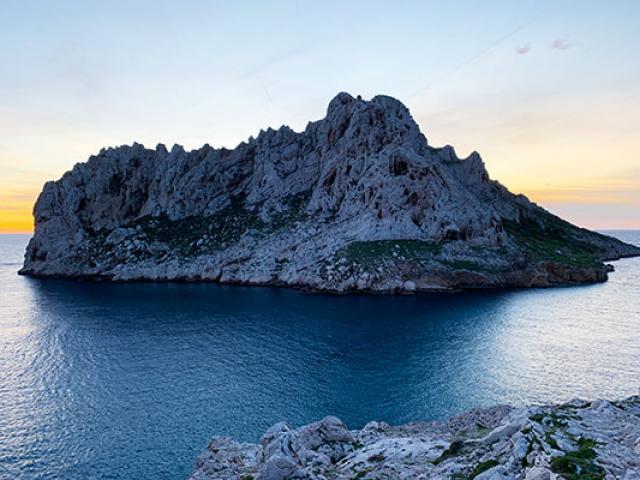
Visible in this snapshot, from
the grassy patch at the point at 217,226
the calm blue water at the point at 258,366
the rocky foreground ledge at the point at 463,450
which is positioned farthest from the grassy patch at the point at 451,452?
the grassy patch at the point at 217,226

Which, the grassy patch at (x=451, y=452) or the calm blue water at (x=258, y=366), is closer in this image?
the grassy patch at (x=451, y=452)

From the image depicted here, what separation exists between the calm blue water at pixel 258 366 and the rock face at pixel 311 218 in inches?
784

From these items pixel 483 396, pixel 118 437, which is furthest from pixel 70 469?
pixel 483 396

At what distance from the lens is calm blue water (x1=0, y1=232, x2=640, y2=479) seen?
45.3 metres

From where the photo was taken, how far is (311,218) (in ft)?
497

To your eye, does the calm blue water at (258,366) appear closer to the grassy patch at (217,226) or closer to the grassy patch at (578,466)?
the grassy patch at (578,466)

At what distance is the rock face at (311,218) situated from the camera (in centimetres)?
13338

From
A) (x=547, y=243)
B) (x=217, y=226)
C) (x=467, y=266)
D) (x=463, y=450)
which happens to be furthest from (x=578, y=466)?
(x=547, y=243)

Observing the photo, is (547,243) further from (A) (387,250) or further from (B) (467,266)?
(A) (387,250)

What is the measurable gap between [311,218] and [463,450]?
126232 mm

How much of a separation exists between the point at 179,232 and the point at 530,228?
466 feet

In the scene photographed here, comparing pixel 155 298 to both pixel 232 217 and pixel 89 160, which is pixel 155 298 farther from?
pixel 89 160

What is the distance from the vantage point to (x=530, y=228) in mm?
184750

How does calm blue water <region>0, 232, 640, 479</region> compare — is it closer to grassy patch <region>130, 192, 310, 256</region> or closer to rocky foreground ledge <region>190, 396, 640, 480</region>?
rocky foreground ledge <region>190, 396, 640, 480</region>
